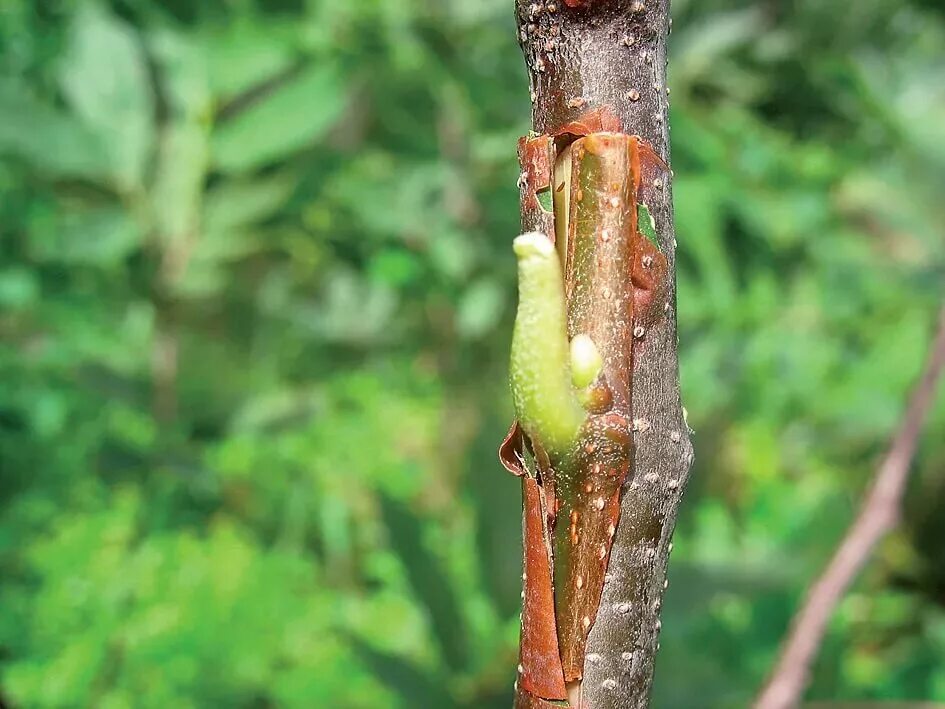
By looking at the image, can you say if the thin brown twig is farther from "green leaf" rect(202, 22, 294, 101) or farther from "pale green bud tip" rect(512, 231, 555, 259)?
"green leaf" rect(202, 22, 294, 101)

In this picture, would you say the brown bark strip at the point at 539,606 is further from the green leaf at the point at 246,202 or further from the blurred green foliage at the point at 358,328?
the green leaf at the point at 246,202

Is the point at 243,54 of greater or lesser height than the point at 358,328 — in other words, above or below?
above

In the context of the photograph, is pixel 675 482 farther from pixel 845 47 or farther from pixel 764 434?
pixel 764 434

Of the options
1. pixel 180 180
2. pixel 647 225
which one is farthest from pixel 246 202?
pixel 647 225

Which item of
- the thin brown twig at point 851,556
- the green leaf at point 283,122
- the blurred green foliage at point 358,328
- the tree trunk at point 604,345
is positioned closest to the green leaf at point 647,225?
the tree trunk at point 604,345

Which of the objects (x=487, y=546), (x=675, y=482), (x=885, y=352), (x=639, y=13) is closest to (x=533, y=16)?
(x=639, y=13)

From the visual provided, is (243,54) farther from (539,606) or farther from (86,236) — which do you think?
(539,606)

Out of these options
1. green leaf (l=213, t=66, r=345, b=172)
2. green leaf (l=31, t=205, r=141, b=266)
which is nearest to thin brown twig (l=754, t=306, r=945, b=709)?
green leaf (l=213, t=66, r=345, b=172)
